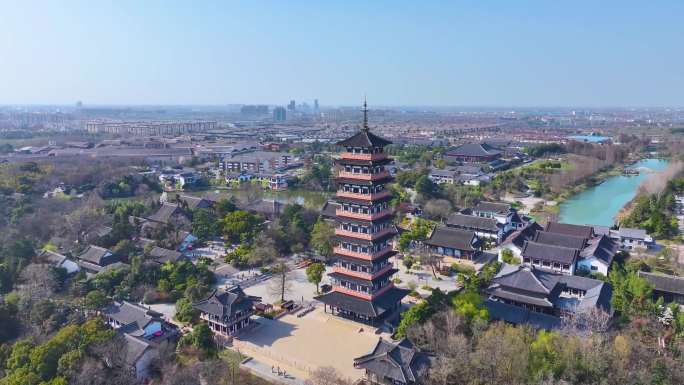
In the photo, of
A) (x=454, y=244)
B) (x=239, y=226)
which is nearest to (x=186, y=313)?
(x=239, y=226)

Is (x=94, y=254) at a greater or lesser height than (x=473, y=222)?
lesser

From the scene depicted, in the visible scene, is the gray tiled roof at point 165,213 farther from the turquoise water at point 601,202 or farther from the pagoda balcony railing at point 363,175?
the turquoise water at point 601,202

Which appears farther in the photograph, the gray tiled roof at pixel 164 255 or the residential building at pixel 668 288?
the gray tiled roof at pixel 164 255

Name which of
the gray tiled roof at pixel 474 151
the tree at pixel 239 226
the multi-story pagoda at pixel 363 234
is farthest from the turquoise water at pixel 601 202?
the tree at pixel 239 226

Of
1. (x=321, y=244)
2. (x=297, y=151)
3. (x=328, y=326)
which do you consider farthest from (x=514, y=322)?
(x=297, y=151)

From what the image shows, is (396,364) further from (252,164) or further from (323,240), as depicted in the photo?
(252,164)

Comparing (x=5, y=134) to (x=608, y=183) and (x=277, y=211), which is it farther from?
(x=608, y=183)
